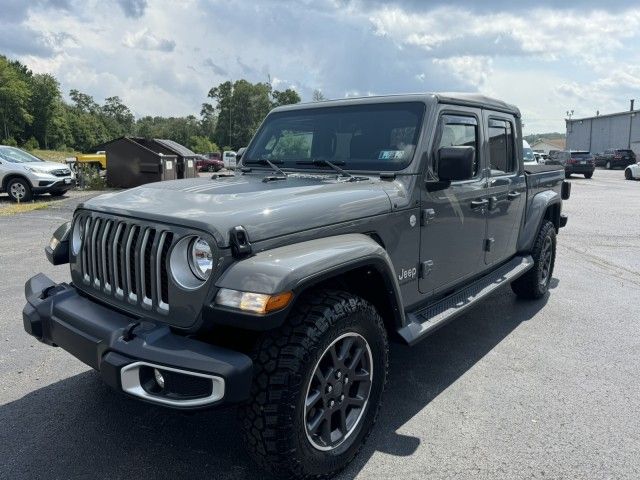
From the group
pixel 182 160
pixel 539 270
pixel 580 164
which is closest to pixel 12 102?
pixel 182 160

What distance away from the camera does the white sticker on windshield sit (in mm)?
3465

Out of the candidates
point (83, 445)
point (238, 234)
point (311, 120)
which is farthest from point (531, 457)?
point (311, 120)

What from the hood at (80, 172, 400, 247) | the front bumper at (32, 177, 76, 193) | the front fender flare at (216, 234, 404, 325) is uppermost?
the hood at (80, 172, 400, 247)

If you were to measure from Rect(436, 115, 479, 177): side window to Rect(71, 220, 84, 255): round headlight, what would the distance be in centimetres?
233

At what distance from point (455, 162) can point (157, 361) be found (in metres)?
2.05

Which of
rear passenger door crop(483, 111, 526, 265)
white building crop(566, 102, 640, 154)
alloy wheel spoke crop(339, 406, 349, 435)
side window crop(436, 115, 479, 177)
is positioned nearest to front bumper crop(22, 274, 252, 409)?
alloy wheel spoke crop(339, 406, 349, 435)

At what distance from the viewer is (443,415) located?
329cm

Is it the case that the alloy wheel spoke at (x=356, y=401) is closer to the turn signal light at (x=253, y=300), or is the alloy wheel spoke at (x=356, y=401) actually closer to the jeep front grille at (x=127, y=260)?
the turn signal light at (x=253, y=300)

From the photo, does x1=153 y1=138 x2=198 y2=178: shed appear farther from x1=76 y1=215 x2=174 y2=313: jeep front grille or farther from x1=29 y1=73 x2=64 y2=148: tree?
x1=29 y1=73 x2=64 y2=148: tree

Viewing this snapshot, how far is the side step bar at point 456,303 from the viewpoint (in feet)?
10.5

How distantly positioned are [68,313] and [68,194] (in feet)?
53.0

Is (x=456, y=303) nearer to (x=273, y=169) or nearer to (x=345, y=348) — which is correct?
(x=345, y=348)

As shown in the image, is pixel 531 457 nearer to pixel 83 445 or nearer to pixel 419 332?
pixel 419 332

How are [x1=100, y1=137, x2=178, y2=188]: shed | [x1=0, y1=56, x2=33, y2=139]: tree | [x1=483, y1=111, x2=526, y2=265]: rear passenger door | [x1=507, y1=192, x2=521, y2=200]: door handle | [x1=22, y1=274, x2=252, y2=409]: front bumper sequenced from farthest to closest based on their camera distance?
[x1=0, y1=56, x2=33, y2=139]: tree → [x1=100, y1=137, x2=178, y2=188]: shed → [x1=507, y1=192, x2=521, y2=200]: door handle → [x1=483, y1=111, x2=526, y2=265]: rear passenger door → [x1=22, y1=274, x2=252, y2=409]: front bumper
